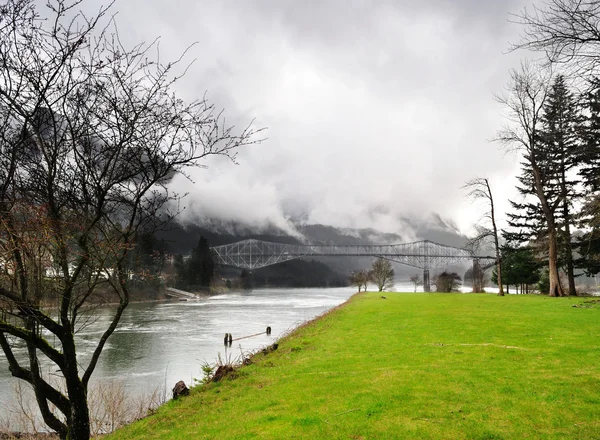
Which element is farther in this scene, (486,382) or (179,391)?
(179,391)

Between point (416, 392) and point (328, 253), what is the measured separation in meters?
120

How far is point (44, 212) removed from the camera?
473cm

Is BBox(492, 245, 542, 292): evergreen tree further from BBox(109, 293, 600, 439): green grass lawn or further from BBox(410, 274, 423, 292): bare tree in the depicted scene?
BBox(410, 274, 423, 292): bare tree

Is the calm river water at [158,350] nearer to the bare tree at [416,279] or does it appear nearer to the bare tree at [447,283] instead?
the bare tree at [447,283]

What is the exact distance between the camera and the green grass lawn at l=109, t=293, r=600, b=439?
5000 mm

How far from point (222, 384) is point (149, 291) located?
61113 mm

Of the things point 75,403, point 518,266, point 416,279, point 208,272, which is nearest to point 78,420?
point 75,403

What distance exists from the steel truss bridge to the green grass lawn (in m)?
75.7

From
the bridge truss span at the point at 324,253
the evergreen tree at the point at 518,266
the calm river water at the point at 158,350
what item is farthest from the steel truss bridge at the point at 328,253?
the calm river water at the point at 158,350

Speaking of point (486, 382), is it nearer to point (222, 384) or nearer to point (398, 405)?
point (398, 405)

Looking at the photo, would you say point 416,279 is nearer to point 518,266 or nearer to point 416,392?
point 518,266

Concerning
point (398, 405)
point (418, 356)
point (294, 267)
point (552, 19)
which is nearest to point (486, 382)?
point (398, 405)

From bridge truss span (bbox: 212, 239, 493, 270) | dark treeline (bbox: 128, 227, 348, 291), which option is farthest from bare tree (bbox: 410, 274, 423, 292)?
dark treeline (bbox: 128, 227, 348, 291)

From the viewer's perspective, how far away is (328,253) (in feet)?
412
